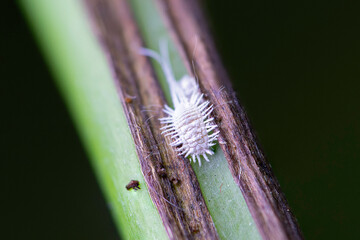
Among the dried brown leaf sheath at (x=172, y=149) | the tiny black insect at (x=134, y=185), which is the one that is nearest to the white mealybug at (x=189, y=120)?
the dried brown leaf sheath at (x=172, y=149)

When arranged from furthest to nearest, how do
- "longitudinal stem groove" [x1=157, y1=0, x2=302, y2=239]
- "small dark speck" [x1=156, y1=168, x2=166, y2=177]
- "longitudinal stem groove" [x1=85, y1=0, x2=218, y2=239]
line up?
1. "small dark speck" [x1=156, y1=168, x2=166, y2=177]
2. "longitudinal stem groove" [x1=85, y1=0, x2=218, y2=239]
3. "longitudinal stem groove" [x1=157, y1=0, x2=302, y2=239]

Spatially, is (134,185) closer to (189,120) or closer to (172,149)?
(172,149)

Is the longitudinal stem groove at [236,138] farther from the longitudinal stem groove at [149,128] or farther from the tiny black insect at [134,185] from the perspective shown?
the tiny black insect at [134,185]

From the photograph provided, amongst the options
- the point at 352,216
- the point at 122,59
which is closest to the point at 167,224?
the point at 122,59

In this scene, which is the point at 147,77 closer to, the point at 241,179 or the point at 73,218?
the point at 241,179

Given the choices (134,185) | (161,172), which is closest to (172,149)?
(161,172)

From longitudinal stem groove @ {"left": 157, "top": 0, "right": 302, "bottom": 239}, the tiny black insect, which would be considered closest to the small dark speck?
the tiny black insect

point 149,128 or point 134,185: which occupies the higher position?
point 149,128

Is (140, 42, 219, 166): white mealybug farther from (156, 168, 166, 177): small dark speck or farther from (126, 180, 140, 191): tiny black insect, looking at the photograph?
(126, 180, 140, 191): tiny black insect
